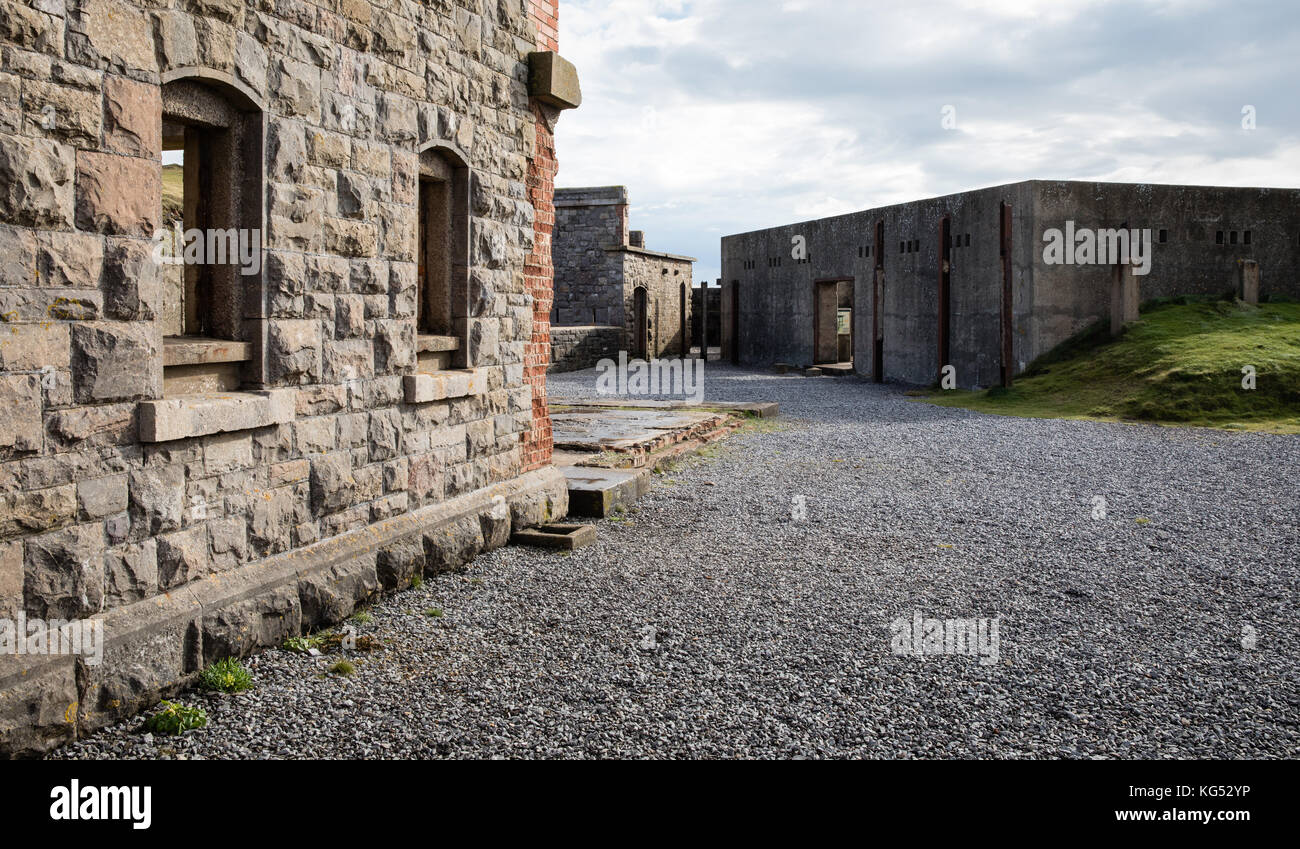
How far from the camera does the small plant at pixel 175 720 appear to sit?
12.9 feet

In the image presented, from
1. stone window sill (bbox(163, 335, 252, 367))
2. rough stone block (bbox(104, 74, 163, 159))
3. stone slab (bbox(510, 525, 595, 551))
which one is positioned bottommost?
stone slab (bbox(510, 525, 595, 551))

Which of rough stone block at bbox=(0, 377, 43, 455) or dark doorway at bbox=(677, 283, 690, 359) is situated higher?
dark doorway at bbox=(677, 283, 690, 359)

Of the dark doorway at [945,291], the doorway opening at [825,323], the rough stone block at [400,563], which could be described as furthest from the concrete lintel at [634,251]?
the rough stone block at [400,563]

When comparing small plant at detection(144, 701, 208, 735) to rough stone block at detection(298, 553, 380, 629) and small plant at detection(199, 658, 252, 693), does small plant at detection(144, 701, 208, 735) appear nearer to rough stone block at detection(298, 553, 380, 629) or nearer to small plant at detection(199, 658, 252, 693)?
small plant at detection(199, 658, 252, 693)

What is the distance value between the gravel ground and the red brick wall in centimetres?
92

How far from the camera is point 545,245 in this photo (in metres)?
7.64

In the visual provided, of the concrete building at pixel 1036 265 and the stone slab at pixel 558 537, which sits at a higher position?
the concrete building at pixel 1036 265

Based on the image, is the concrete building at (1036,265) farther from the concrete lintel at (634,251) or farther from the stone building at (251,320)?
the stone building at (251,320)

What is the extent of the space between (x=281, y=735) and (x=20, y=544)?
1186 millimetres

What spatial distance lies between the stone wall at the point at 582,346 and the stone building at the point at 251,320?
17.2 meters

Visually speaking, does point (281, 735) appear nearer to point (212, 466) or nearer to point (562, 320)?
point (212, 466)

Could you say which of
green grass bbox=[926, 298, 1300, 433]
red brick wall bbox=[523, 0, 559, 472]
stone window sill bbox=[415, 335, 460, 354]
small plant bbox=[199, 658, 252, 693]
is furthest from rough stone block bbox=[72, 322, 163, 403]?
green grass bbox=[926, 298, 1300, 433]

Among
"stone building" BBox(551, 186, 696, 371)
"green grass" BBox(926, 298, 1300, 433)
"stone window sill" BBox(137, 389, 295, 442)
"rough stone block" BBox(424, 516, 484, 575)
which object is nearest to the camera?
"stone window sill" BBox(137, 389, 295, 442)

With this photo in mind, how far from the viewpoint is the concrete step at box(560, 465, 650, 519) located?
26.6ft
